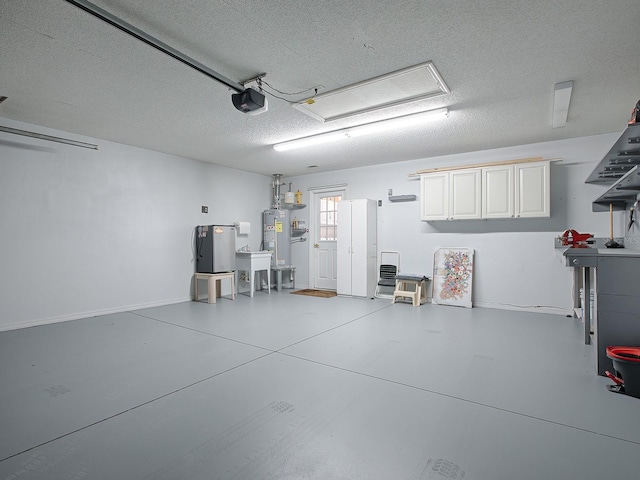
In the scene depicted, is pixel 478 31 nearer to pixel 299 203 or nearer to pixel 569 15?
pixel 569 15

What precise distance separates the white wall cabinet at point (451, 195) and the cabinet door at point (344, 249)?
1.51 metres

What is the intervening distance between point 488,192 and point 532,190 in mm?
585

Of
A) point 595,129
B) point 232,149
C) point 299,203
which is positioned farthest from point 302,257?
point 595,129

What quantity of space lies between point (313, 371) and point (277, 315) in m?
2.18

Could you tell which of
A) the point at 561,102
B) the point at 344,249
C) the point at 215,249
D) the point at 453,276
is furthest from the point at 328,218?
the point at 561,102

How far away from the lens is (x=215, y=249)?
5992mm

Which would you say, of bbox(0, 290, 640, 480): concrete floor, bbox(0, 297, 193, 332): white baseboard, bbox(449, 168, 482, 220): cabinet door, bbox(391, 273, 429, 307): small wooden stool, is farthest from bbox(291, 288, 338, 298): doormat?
bbox(449, 168, 482, 220): cabinet door

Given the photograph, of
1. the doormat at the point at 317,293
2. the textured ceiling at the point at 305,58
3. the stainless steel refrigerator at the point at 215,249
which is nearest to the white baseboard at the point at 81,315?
the stainless steel refrigerator at the point at 215,249

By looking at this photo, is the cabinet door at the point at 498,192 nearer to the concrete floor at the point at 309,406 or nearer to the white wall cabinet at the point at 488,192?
the white wall cabinet at the point at 488,192

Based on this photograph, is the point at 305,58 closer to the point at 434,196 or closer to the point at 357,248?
the point at 434,196

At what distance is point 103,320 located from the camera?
4613 mm

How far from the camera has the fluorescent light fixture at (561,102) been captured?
314cm

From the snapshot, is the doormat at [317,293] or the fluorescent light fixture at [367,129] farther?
the doormat at [317,293]

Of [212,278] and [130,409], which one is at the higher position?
[212,278]
